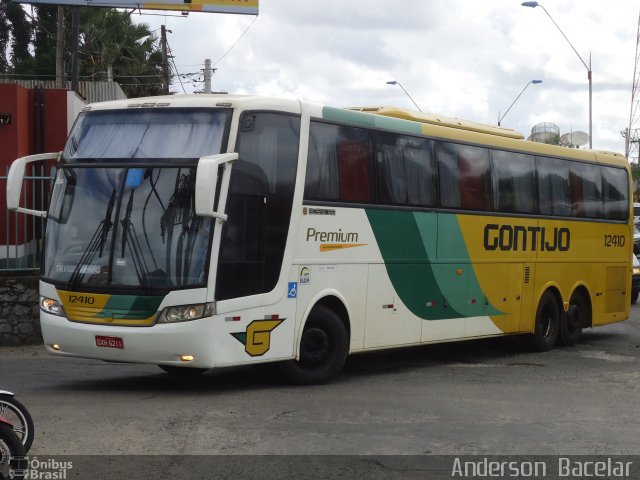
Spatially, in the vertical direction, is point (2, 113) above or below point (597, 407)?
above

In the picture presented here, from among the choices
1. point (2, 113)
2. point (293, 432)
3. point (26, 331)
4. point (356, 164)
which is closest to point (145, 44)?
point (2, 113)

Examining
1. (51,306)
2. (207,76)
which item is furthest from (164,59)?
(51,306)

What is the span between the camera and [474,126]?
15016mm

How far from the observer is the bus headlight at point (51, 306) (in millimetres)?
10661

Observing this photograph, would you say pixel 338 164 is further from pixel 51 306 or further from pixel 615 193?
pixel 615 193

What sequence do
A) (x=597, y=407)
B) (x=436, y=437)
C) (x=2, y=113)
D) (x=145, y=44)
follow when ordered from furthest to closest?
(x=145, y=44) < (x=2, y=113) < (x=597, y=407) < (x=436, y=437)

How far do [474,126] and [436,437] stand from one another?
743 cm

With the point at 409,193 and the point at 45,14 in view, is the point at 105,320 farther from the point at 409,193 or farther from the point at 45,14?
the point at 45,14

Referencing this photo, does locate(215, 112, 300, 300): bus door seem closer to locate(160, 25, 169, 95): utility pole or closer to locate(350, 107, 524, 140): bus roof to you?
locate(350, 107, 524, 140): bus roof

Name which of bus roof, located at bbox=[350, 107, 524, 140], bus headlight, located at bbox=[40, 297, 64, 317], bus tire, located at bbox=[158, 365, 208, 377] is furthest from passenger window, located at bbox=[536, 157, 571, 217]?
bus headlight, located at bbox=[40, 297, 64, 317]

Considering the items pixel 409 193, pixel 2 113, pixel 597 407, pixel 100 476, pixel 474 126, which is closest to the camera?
pixel 100 476

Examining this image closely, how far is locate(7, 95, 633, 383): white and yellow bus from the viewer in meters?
10.2

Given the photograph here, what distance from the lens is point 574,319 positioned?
17.1m

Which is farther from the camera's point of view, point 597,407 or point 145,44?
point 145,44
